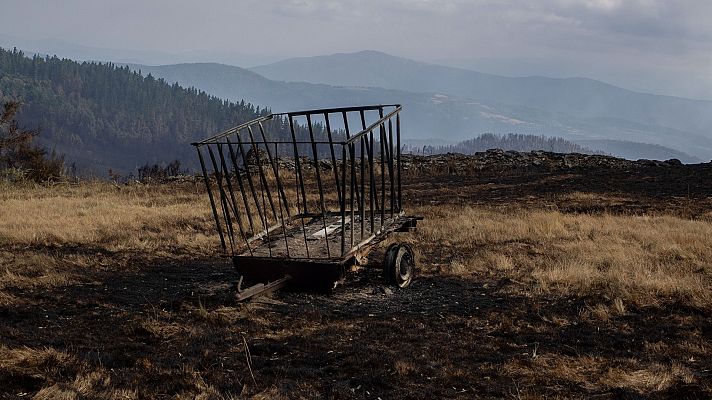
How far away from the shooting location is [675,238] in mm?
12461

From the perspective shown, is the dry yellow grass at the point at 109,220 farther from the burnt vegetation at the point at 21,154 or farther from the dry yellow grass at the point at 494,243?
the burnt vegetation at the point at 21,154

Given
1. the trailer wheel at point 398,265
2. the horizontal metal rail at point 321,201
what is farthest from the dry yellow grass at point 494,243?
the horizontal metal rail at point 321,201

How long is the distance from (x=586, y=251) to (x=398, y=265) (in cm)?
483

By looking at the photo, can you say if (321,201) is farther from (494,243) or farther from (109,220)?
(109,220)

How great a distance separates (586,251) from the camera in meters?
11.5

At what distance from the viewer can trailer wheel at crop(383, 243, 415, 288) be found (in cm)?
874

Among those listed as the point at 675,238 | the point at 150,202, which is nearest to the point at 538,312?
the point at 675,238

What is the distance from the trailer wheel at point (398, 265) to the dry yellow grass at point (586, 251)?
4.25ft

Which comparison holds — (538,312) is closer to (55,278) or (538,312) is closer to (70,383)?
(70,383)

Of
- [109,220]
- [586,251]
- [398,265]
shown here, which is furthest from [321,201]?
[109,220]

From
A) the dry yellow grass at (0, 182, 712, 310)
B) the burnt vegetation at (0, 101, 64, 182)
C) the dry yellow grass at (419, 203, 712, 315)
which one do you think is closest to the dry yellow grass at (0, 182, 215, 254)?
the dry yellow grass at (0, 182, 712, 310)

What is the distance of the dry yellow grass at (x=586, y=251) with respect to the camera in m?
8.58

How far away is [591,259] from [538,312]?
12.1 feet

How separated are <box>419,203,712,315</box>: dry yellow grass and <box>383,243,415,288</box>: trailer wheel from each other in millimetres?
1296
